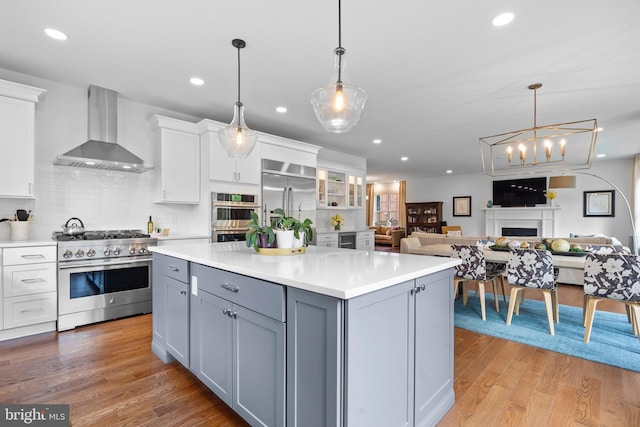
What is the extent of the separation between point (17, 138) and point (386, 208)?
11384 mm

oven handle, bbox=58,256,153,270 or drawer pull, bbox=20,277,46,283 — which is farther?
oven handle, bbox=58,256,153,270

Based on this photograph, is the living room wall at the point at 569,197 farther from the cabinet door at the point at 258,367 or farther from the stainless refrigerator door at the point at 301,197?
the cabinet door at the point at 258,367

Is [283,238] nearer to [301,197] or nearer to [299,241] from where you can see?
[299,241]

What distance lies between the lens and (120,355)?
2.55 metres

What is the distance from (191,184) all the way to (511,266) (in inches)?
154

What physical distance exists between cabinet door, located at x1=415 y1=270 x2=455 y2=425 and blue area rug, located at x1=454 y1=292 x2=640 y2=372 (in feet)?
5.13

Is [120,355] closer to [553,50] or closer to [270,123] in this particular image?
[270,123]

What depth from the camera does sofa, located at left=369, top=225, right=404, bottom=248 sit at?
37.3ft

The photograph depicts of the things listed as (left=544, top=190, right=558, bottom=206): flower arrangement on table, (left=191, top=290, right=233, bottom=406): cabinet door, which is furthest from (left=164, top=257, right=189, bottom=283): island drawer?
(left=544, top=190, right=558, bottom=206): flower arrangement on table

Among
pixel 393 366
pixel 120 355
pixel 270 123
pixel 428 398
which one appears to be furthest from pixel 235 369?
pixel 270 123

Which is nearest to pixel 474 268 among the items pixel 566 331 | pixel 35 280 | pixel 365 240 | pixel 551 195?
pixel 566 331

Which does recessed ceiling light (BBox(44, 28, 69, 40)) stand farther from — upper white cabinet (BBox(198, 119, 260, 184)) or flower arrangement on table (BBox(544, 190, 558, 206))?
flower arrangement on table (BBox(544, 190, 558, 206))

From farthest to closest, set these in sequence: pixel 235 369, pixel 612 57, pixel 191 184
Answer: pixel 191 184 → pixel 612 57 → pixel 235 369

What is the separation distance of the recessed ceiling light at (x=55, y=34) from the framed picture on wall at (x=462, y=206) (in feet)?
35.5
